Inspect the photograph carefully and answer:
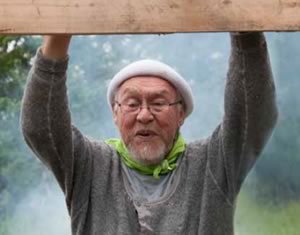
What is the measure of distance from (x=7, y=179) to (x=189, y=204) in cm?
235

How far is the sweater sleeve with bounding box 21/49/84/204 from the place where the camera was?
233 centimetres

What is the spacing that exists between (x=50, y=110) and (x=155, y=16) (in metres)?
0.47

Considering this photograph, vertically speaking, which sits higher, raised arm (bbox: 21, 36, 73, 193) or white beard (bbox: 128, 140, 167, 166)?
raised arm (bbox: 21, 36, 73, 193)

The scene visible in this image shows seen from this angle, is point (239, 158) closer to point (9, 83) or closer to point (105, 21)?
point (105, 21)

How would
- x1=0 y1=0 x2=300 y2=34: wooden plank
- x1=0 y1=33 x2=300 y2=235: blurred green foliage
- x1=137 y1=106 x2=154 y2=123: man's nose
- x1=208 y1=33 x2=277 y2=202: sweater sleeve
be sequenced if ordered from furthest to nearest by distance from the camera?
x1=0 y1=33 x2=300 y2=235: blurred green foliage → x1=137 y1=106 x2=154 y2=123: man's nose → x1=208 y1=33 x2=277 y2=202: sweater sleeve → x1=0 y1=0 x2=300 y2=34: wooden plank

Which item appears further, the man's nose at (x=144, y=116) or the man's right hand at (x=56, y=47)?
the man's nose at (x=144, y=116)

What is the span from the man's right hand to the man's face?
230mm

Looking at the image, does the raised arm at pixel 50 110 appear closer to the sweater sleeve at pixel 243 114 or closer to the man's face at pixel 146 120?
the man's face at pixel 146 120

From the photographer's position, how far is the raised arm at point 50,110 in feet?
7.55

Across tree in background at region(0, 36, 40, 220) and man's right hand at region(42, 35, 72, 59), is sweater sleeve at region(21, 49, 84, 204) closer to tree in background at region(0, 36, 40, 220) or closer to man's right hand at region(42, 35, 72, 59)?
man's right hand at region(42, 35, 72, 59)

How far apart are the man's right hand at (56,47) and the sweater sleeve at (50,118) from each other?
14 millimetres

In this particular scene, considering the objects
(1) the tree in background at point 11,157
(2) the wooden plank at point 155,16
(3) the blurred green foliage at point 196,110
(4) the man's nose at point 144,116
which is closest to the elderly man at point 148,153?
(4) the man's nose at point 144,116

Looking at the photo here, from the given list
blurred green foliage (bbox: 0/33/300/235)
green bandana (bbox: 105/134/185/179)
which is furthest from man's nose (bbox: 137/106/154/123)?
blurred green foliage (bbox: 0/33/300/235)

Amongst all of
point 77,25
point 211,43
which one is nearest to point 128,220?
point 77,25
